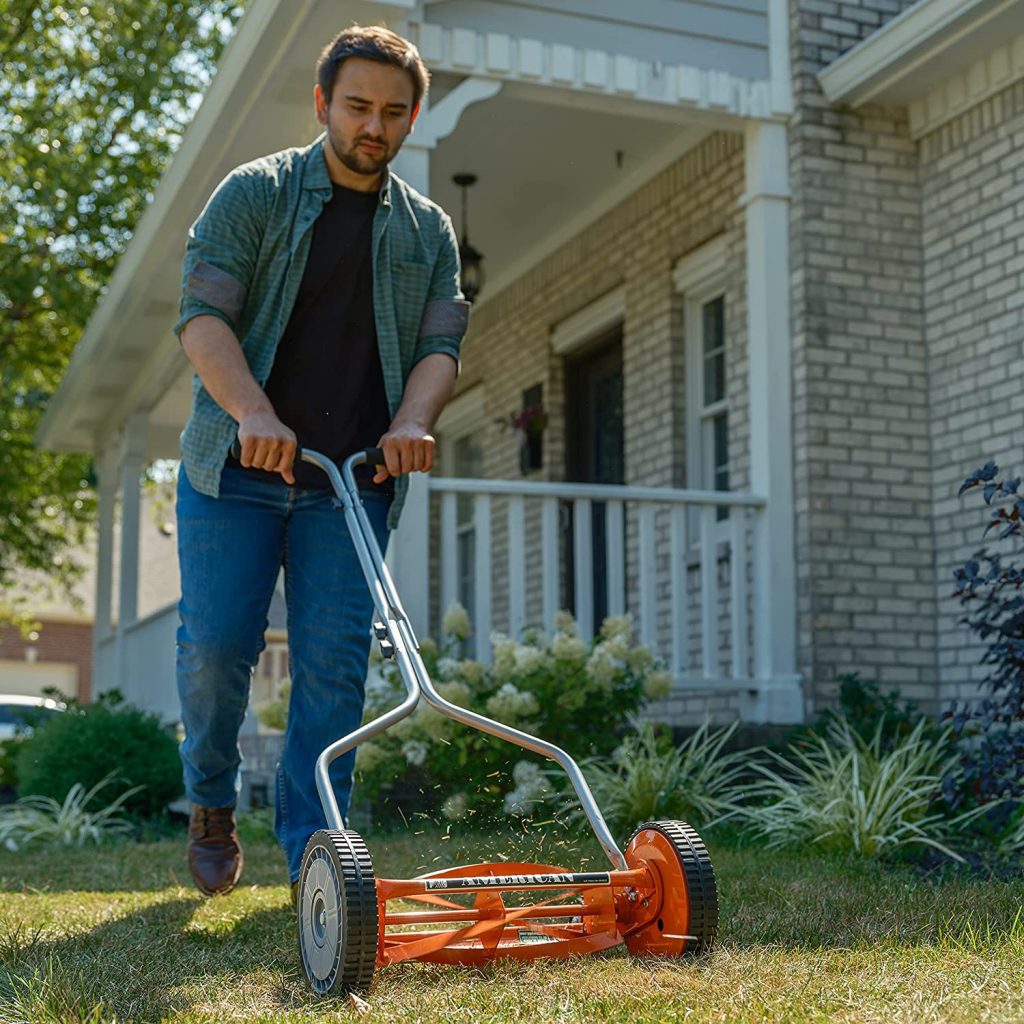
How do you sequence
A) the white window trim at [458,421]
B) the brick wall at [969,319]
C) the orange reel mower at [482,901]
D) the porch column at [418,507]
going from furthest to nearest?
the white window trim at [458,421] → the brick wall at [969,319] → the porch column at [418,507] → the orange reel mower at [482,901]

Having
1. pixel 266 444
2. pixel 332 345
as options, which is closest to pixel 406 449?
pixel 266 444

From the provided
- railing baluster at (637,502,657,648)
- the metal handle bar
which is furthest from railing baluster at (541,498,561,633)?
the metal handle bar

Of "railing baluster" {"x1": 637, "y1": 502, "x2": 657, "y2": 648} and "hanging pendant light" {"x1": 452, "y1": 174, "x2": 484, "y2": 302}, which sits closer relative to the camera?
"railing baluster" {"x1": 637, "y1": 502, "x2": 657, "y2": 648}

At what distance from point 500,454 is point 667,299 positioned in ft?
8.35

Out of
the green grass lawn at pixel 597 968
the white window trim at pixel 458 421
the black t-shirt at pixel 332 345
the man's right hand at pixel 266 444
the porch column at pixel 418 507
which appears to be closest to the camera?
the green grass lawn at pixel 597 968

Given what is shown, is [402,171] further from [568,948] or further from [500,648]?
[568,948]

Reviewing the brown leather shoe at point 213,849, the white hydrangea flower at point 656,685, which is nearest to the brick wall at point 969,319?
the white hydrangea flower at point 656,685

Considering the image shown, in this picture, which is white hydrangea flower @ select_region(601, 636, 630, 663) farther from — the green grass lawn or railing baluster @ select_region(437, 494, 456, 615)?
the green grass lawn

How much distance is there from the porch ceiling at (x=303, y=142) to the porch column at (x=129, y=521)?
0.20m

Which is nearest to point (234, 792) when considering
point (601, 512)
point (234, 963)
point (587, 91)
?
point (234, 963)

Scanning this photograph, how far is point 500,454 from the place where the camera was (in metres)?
10.9

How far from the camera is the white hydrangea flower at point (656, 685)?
622 centimetres

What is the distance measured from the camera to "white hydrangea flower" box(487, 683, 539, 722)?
579 centimetres

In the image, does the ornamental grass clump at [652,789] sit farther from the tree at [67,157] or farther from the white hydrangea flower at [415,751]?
the tree at [67,157]
